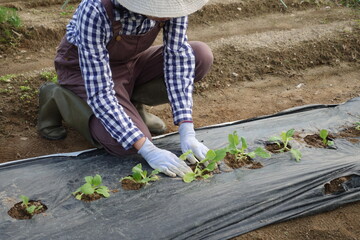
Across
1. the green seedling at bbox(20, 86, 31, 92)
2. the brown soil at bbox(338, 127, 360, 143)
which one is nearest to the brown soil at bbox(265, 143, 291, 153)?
the brown soil at bbox(338, 127, 360, 143)

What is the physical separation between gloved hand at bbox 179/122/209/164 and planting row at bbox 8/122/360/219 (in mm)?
36

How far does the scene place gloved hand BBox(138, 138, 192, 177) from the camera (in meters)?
2.35

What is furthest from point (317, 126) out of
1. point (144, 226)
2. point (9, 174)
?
point (9, 174)

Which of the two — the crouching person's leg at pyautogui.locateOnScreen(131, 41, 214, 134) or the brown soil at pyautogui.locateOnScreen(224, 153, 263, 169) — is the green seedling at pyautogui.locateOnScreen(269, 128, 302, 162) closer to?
the brown soil at pyautogui.locateOnScreen(224, 153, 263, 169)

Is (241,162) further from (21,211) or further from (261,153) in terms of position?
(21,211)

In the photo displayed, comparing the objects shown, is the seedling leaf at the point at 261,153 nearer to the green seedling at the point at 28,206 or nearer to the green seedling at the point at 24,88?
the green seedling at the point at 28,206

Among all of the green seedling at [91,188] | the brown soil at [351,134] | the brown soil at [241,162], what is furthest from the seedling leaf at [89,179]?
the brown soil at [351,134]

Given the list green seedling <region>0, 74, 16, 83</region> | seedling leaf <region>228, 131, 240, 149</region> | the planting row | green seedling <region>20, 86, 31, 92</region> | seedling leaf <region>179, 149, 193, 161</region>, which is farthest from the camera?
green seedling <region>0, 74, 16, 83</region>

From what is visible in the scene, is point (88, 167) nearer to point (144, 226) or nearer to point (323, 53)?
point (144, 226)

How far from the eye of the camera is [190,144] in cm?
252

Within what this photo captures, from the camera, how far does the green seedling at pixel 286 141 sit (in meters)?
2.54

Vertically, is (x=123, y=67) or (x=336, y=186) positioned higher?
(x=123, y=67)


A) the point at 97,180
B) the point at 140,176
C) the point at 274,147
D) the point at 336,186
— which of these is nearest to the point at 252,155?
the point at 274,147

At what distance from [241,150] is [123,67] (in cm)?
84
